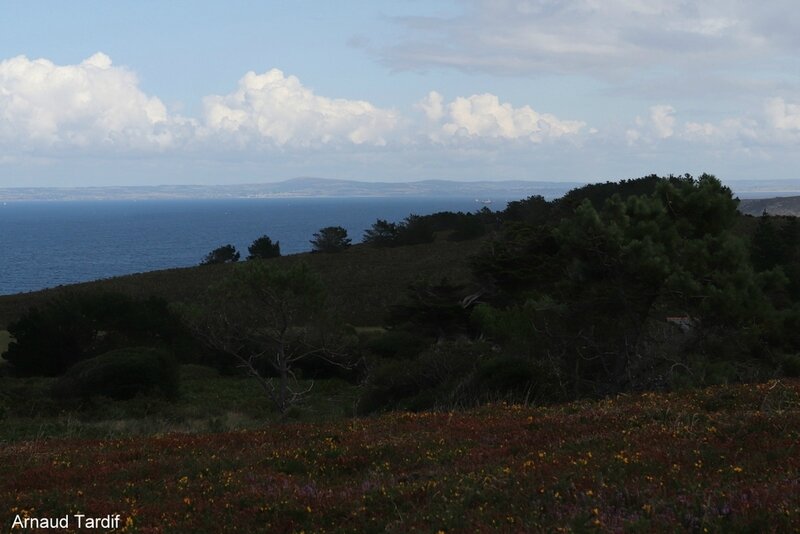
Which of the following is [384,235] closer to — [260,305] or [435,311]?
[435,311]

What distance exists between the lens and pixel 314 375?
113 feet

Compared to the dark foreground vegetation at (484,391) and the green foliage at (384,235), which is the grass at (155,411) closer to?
the dark foreground vegetation at (484,391)

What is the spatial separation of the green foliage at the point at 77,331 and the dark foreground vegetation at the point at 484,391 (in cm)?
10

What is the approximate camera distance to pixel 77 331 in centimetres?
3472

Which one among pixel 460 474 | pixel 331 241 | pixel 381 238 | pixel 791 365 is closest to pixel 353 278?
pixel 331 241

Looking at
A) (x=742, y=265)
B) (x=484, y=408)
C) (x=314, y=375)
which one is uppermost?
(x=742, y=265)

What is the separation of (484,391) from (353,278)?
41.8 meters

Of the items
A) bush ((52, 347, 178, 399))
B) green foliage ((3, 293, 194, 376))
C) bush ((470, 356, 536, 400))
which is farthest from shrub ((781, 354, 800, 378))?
green foliage ((3, 293, 194, 376))

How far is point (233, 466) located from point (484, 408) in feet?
17.8

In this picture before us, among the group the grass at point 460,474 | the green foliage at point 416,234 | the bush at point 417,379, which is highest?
the green foliage at point 416,234

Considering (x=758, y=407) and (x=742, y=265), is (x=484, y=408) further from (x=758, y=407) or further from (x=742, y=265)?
(x=742, y=265)

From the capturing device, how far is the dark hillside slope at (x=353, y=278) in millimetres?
49531

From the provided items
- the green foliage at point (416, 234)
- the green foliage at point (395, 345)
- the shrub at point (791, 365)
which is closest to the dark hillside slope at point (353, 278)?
the green foliage at point (416, 234)

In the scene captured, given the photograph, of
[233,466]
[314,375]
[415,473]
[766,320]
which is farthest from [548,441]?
[314,375]
